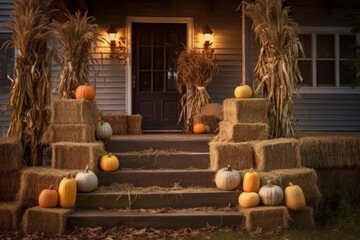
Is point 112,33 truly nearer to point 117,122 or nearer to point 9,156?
point 117,122

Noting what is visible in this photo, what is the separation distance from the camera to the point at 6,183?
568cm

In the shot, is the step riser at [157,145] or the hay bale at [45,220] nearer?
the hay bale at [45,220]

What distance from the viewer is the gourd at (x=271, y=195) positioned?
5223 mm

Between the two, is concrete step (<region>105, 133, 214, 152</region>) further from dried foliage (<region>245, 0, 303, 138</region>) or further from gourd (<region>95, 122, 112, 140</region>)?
dried foliage (<region>245, 0, 303, 138</region>)

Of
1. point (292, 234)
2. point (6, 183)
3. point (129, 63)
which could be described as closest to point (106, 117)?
point (129, 63)

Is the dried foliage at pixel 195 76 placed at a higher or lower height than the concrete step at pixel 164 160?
higher

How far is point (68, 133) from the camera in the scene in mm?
6078

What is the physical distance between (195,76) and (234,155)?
352cm

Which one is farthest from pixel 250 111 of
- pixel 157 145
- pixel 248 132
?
pixel 157 145

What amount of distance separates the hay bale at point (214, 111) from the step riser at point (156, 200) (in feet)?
10.5

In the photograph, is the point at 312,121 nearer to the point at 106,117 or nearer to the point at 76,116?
the point at 106,117

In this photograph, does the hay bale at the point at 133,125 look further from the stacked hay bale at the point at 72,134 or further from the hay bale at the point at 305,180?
the hay bale at the point at 305,180

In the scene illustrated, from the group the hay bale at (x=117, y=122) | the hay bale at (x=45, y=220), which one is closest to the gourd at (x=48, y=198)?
the hay bale at (x=45, y=220)

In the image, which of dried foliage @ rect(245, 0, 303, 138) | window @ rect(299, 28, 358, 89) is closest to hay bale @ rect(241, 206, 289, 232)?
dried foliage @ rect(245, 0, 303, 138)
